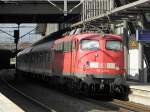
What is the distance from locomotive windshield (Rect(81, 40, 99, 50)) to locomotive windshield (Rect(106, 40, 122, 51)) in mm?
529

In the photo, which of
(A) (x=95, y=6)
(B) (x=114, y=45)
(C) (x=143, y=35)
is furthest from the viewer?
(A) (x=95, y=6)

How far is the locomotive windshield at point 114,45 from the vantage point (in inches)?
963

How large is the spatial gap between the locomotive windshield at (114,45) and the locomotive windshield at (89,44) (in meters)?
0.53

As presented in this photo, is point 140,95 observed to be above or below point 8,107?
below

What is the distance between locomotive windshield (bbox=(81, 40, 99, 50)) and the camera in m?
24.3

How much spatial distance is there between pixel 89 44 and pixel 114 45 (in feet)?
3.96

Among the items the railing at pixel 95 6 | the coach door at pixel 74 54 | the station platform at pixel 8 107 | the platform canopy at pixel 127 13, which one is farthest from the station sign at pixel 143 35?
the railing at pixel 95 6

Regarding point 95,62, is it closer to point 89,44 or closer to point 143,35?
point 89,44

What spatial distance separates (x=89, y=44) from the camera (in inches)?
963

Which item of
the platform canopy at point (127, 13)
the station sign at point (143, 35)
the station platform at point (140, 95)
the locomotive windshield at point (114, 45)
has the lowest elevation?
the station platform at point (140, 95)

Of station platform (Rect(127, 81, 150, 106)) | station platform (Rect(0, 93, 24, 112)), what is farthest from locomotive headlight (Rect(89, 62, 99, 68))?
station platform (Rect(0, 93, 24, 112))

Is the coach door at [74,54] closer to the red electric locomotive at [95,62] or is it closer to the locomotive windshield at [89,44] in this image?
the red electric locomotive at [95,62]

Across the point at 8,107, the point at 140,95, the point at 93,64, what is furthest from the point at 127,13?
the point at 8,107

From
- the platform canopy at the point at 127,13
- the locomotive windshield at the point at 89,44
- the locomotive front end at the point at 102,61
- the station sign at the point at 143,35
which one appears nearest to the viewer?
the locomotive front end at the point at 102,61
